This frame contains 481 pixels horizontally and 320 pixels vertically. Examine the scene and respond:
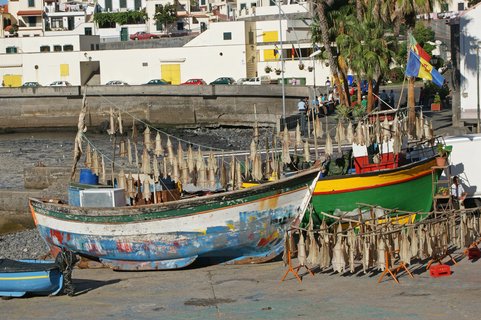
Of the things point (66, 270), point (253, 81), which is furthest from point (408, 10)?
point (253, 81)

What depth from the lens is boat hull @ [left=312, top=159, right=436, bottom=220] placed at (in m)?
28.6

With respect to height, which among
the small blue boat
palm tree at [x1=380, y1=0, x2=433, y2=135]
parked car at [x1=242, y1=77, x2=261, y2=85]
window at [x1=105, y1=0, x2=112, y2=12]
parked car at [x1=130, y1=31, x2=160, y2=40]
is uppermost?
window at [x1=105, y1=0, x2=112, y2=12]

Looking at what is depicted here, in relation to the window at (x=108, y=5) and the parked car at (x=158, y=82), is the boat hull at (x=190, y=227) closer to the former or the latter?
the parked car at (x=158, y=82)

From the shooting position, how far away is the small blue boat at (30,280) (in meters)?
23.4

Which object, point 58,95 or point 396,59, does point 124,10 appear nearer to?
point 58,95

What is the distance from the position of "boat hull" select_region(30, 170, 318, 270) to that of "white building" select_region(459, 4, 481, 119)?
20464 mm

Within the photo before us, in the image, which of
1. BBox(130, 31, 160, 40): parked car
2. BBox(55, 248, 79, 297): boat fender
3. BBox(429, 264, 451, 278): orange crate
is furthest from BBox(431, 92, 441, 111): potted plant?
BBox(130, 31, 160, 40): parked car

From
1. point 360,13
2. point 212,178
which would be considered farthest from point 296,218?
point 360,13

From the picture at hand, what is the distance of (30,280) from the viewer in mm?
23453

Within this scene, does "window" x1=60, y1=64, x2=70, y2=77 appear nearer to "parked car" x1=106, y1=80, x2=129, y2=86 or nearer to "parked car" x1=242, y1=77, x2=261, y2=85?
"parked car" x1=106, y1=80, x2=129, y2=86

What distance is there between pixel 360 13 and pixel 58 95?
3784 centimetres

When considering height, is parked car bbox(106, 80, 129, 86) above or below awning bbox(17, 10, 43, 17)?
below

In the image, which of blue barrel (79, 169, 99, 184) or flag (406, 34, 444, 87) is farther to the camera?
flag (406, 34, 444, 87)

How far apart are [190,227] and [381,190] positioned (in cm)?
569
